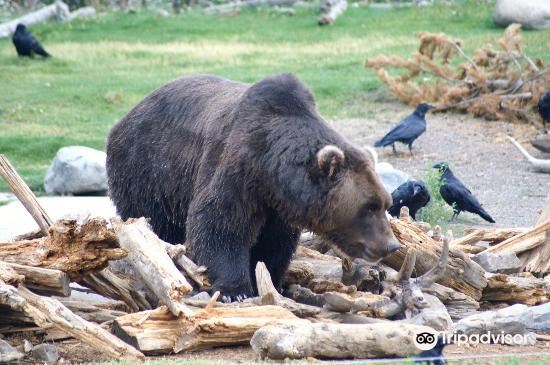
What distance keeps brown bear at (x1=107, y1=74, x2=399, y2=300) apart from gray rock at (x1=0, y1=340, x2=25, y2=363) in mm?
1749

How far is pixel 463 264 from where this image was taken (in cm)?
752

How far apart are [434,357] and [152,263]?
1924 millimetres

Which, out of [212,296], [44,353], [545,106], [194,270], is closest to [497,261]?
[194,270]

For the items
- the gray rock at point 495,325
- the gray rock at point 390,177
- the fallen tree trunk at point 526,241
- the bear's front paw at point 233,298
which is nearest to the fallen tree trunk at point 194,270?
the bear's front paw at point 233,298

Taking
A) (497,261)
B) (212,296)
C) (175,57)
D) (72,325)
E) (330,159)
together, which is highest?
(330,159)

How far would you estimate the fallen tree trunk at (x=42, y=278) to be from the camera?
634 centimetres

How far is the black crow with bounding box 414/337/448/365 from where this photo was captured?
17.0ft

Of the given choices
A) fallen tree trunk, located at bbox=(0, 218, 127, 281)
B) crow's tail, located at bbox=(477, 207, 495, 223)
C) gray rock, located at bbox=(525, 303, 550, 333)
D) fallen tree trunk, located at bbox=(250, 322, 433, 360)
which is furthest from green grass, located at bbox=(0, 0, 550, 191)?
fallen tree trunk, located at bbox=(250, 322, 433, 360)

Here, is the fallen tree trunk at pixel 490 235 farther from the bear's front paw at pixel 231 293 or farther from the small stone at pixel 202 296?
the small stone at pixel 202 296

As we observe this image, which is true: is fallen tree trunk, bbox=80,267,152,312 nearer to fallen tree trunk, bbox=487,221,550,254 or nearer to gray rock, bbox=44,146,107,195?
fallen tree trunk, bbox=487,221,550,254

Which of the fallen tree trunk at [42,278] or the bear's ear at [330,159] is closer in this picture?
the fallen tree trunk at [42,278]

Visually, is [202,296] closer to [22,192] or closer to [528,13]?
[22,192]

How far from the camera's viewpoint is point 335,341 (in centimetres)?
589

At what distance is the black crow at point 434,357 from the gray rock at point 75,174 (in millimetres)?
8104
